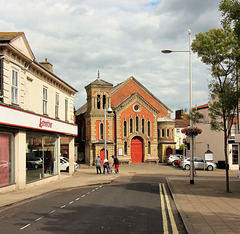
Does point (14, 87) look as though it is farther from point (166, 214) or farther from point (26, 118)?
point (166, 214)

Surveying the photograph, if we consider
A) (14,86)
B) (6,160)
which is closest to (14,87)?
(14,86)

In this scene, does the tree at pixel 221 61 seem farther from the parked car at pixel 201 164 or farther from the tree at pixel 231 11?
the parked car at pixel 201 164

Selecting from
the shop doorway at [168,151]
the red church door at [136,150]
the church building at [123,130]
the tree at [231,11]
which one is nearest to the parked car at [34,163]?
the tree at [231,11]

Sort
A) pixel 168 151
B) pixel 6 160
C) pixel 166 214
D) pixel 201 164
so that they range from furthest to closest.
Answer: pixel 168 151
pixel 201 164
pixel 6 160
pixel 166 214

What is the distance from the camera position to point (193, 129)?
21.7 meters

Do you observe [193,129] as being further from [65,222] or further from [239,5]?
[65,222]

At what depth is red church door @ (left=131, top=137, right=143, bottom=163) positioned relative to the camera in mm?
52531

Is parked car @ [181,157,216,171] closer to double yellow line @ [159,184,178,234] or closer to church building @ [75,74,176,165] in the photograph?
church building @ [75,74,176,165]

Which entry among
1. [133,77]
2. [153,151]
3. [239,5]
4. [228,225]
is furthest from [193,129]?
[133,77]

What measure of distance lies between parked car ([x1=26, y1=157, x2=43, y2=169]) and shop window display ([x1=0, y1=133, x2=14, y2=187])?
2.08 m

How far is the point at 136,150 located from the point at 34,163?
32760 mm

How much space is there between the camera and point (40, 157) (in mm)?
22328

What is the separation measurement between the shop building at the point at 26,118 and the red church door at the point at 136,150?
2704 centimetres

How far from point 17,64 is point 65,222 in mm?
11386
